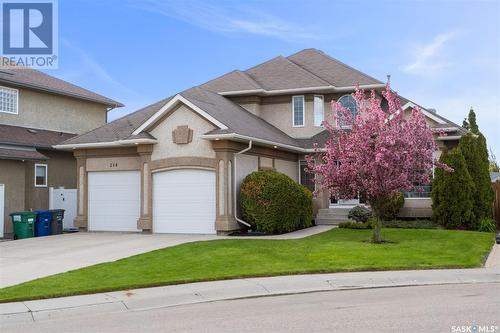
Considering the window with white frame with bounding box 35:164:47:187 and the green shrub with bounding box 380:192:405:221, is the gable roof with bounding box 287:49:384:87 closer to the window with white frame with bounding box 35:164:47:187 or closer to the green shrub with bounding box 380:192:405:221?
the green shrub with bounding box 380:192:405:221

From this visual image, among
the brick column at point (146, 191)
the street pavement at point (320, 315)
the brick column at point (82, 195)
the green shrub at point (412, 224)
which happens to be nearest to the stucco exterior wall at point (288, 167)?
the green shrub at point (412, 224)

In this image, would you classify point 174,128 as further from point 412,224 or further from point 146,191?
point 412,224

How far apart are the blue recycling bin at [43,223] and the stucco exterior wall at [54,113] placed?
5260 millimetres

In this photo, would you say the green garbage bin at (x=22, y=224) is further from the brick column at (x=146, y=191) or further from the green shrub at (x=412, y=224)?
the green shrub at (x=412, y=224)

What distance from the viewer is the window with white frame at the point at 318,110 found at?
25969 mm

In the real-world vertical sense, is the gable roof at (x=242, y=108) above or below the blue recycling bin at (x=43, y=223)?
above

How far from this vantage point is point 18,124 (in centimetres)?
2569

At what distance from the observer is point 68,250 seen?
16953 millimetres

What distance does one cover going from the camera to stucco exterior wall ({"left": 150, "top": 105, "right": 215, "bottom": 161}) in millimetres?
20609

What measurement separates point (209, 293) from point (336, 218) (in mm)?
13913

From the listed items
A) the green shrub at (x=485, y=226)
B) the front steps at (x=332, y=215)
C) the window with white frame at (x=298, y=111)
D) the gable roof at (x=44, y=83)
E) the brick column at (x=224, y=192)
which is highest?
the gable roof at (x=44, y=83)

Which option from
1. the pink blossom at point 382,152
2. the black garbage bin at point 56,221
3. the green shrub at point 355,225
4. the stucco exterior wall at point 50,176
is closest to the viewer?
the pink blossom at point 382,152

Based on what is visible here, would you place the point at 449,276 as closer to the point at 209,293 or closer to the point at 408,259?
the point at 408,259

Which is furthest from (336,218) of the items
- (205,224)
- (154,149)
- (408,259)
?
(408,259)
